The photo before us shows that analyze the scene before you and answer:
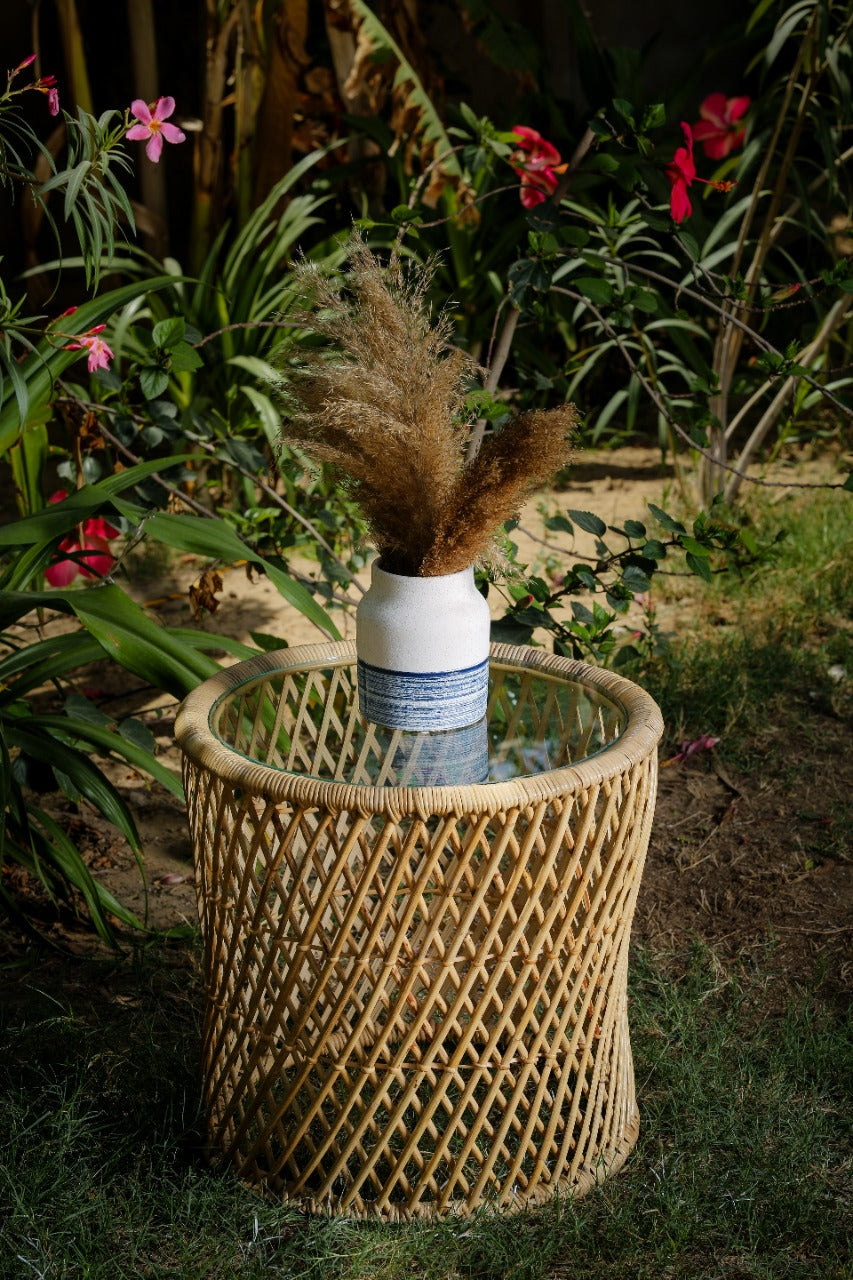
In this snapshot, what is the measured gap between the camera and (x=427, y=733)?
1515 mm

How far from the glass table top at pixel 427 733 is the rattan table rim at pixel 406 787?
2 centimetres

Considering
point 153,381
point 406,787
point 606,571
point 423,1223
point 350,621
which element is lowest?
point 350,621

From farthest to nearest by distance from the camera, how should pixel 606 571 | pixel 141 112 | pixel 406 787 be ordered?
pixel 606 571 → pixel 141 112 → pixel 406 787

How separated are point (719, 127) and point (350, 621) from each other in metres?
2.18

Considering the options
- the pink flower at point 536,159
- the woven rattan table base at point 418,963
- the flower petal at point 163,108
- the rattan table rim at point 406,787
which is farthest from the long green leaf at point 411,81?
the woven rattan table base at point 418,963

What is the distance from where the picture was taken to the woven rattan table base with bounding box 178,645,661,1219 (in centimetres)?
137

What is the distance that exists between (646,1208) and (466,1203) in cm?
22

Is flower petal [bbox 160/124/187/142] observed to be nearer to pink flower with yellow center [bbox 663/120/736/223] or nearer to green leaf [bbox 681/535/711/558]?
pink flower with yellow center [bbox 663/120/736/223]

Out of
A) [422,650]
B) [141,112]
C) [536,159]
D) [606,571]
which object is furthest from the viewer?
[536,159]

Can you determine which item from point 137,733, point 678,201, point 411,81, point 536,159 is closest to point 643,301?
point 678,201

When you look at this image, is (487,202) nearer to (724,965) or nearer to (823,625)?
(823,625)

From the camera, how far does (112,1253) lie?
4.82 ft

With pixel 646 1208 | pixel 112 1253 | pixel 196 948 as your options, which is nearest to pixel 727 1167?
pixel 646 1208

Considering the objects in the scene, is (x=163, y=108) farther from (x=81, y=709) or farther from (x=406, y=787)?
(x=406, y=787)
